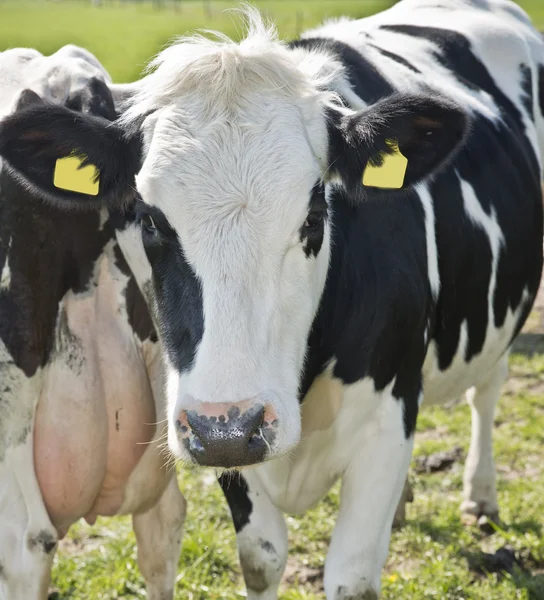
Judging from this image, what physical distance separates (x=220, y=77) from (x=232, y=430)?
114cm

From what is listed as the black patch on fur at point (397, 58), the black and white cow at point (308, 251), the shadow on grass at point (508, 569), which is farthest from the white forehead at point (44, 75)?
the shadow on grass at point (508, 569)

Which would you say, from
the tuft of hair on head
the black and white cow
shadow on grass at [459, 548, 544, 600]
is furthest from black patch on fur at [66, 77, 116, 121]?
shadow on grass at [459, 548, 544, 600]

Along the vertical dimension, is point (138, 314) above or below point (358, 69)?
below

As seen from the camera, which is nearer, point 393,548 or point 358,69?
point 358,69

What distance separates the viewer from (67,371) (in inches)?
139

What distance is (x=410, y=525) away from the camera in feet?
15.3

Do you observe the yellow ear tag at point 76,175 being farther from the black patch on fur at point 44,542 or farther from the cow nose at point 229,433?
the black patch on fur at point 44,542

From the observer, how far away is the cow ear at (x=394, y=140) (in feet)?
9.66

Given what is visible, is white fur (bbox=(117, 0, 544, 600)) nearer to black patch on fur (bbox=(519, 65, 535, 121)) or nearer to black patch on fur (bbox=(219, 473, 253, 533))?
black patch on fur (bbox=(219, 473, 253, 533))

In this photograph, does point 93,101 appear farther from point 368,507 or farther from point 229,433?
point 368,507

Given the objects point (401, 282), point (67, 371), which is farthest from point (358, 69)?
point (67, 371)

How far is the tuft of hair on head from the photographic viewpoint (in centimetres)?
290

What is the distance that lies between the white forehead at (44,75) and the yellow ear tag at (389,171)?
1193mm

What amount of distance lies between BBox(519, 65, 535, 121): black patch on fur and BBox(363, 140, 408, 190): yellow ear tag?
2222 millimetres
